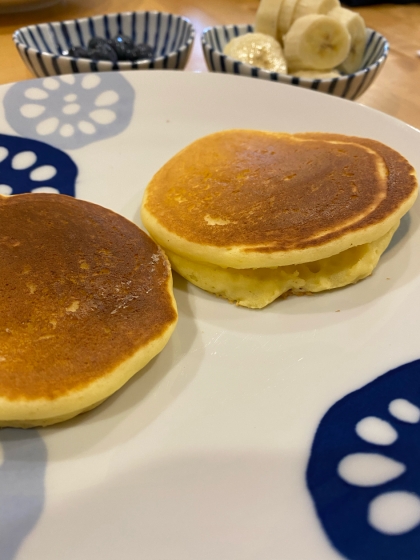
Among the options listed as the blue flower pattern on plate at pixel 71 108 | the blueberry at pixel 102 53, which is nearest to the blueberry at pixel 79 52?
the blueberry at pixel 102 53

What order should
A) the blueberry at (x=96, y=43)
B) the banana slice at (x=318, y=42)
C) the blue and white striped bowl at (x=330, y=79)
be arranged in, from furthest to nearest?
the blueberry at (x=96, y=43)
the banana slice at (x=318, y=42)
the blue and white striped bowl at (x=330, y=79)

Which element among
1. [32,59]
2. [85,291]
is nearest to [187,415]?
[85,291]

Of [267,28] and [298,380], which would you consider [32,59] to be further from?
[298,380]

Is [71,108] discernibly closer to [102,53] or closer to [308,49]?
[102,53]

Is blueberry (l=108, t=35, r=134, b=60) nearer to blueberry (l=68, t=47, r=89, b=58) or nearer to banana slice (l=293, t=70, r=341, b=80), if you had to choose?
blueberry (l=68, t=47, r=89, b=58)

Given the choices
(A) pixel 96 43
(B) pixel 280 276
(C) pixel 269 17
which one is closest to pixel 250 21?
(C) pixel 269 17

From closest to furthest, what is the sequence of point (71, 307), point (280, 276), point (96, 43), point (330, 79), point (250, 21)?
point (71, 307)
point (280, 276)
point (330, 79)
point (96, 43)
point (250, 21)

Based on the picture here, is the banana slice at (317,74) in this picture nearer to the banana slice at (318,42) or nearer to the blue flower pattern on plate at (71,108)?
the banana slice at (318,42)
